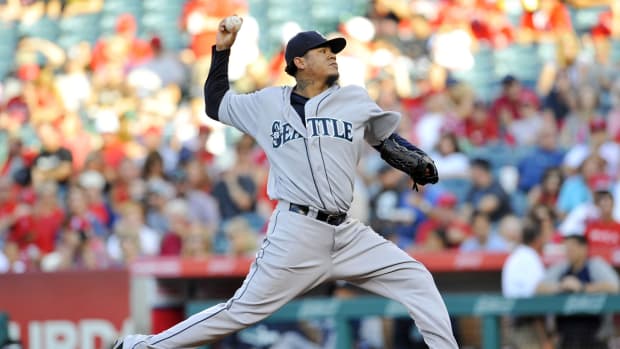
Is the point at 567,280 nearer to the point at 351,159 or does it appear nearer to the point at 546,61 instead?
the point at 351,159

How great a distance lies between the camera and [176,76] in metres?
14.6

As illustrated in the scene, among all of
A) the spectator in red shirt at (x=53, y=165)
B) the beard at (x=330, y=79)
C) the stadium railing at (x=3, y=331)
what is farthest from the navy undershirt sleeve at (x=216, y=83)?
the spectator in red shirt at (x=53, y=165)

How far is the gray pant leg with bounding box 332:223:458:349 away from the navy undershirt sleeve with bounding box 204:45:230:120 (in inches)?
34.8

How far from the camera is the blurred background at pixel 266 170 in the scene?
8.86 meters

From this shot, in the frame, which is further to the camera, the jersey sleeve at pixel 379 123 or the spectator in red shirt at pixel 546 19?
the spectator in red shirt at pixel 546 19

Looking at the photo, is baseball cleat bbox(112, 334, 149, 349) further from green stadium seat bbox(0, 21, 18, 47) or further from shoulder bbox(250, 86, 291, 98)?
green stadium seat bbox(0, 21, 18, 47)

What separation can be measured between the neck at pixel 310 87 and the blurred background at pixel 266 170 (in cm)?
300

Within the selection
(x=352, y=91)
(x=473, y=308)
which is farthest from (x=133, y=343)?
(x=473, y=308)

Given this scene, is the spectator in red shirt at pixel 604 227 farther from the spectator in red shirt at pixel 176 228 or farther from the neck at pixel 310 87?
the neck at pixel 310 87

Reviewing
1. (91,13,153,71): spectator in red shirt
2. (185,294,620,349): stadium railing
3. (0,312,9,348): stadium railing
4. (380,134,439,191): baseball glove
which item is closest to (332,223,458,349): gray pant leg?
(380,134,439,191): baseball glove

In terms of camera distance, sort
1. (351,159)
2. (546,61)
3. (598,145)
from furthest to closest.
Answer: (546,61)
(598,145)
(351,159)

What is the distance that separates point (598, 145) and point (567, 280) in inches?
106

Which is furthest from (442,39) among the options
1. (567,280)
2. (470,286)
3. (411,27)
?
(567,280)

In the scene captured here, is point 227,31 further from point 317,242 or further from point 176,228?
point 176,228
